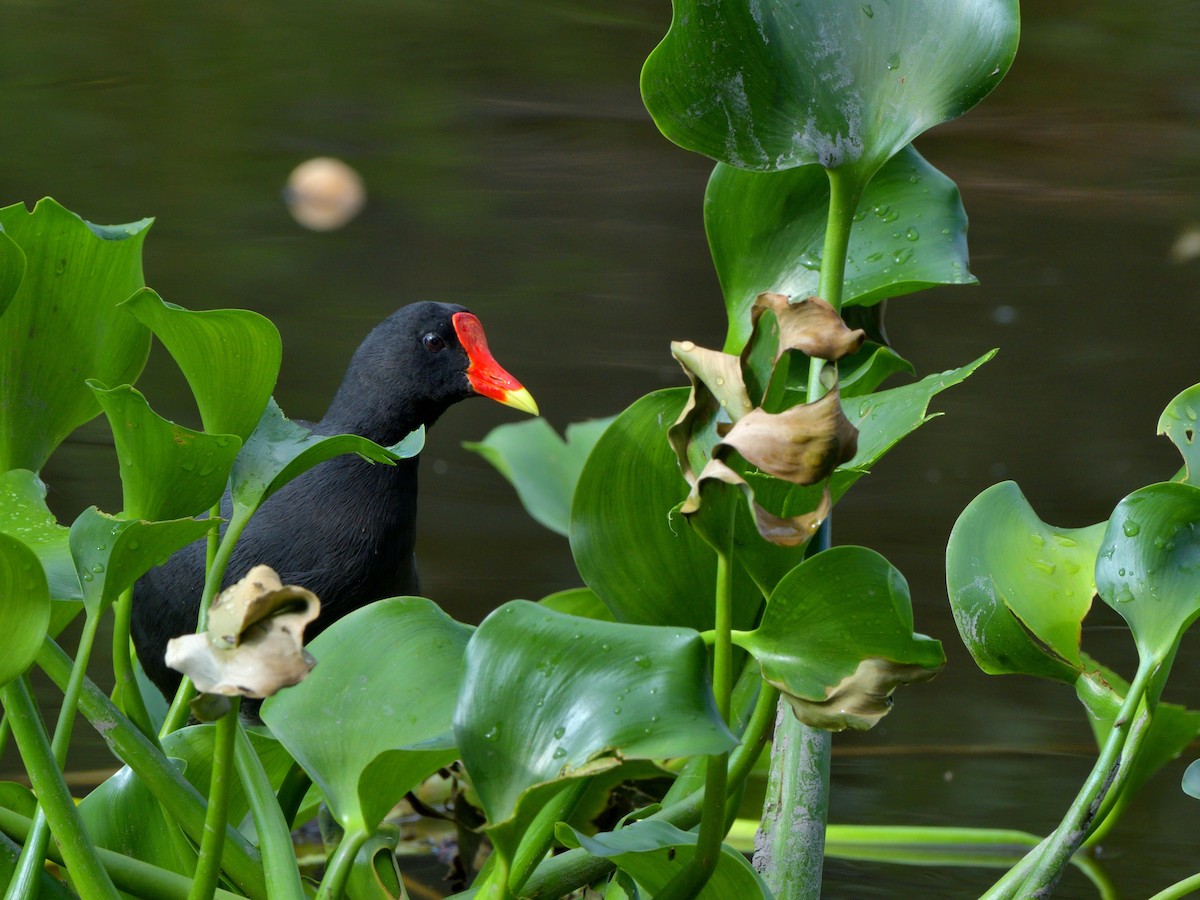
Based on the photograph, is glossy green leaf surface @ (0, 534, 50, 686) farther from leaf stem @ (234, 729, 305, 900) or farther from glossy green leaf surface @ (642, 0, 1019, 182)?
glossy green leaf surface @ (642, 0, 1019, 182)

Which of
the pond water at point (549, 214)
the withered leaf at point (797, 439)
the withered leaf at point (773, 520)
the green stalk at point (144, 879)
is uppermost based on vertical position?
the withered leaf at point (797, 439)

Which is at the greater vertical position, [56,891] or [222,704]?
[222,704]

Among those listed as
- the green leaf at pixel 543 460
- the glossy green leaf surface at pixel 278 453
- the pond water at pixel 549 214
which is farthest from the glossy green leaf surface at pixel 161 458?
the pond water at pixel 549 214

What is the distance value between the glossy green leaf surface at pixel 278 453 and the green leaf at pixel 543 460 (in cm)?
46

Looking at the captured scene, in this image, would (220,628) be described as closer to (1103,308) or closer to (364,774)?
(364,774)

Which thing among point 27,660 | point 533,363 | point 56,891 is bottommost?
point 533,363

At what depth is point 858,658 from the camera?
35cm

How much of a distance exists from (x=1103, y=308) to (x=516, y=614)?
4.30 ft

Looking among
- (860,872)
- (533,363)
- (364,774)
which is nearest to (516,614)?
(364,774)

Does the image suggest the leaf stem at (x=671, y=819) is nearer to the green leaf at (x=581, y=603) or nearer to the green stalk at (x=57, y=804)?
the green stalk at (x=57, y=804)

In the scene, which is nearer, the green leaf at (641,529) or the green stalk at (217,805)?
the green stalk at (217,805)

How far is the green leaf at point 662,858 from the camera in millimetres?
359

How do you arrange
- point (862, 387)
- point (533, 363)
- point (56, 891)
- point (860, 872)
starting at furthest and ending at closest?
point (533, 363)
point (860, 872)
point (862, 387)
point (56, 891)

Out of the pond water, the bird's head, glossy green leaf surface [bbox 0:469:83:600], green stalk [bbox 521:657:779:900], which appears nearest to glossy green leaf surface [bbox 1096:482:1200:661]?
green stalk [bbox 521:657:779:900]
